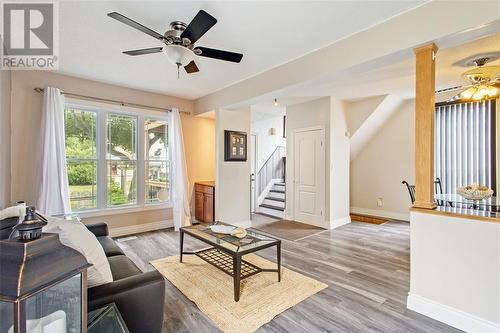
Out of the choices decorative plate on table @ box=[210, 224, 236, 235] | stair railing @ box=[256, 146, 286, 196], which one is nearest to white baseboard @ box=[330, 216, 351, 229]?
stair railing @ box=[256, 146, 286, 196]

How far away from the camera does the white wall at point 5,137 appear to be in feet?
9.32

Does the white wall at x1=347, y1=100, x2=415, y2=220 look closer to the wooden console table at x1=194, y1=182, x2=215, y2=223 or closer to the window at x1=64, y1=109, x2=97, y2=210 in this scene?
the wooden console table at x1=194, y1=182, x2=215, y2=223

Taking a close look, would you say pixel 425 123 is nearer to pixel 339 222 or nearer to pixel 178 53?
pixel 178 53

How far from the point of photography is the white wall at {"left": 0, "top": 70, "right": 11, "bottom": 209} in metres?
2.84

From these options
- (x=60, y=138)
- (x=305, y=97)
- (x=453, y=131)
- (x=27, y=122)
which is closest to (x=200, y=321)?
(x=60, y=138)

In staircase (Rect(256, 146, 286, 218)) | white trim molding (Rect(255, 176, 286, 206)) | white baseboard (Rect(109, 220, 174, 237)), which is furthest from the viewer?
white trim molding (Rect(255, 176, 286, 206))

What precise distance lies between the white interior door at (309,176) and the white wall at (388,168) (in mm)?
1833

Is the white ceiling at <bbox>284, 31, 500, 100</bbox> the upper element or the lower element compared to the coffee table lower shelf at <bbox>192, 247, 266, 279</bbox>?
upper

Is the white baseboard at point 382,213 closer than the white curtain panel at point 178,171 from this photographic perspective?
No

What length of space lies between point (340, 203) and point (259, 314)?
144 inches

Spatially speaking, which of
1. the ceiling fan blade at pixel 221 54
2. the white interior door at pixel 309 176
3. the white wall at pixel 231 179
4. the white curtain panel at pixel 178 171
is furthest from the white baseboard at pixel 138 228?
the ceiling fan blade at pixel 221 54

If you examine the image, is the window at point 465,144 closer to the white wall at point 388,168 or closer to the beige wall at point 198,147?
the white wall at point 388,168

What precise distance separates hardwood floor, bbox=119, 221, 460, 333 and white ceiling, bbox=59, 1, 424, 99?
273 cm

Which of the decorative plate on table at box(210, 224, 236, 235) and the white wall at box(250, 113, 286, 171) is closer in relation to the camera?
the decorative plate on table at box(210, 224, 236, 235)
